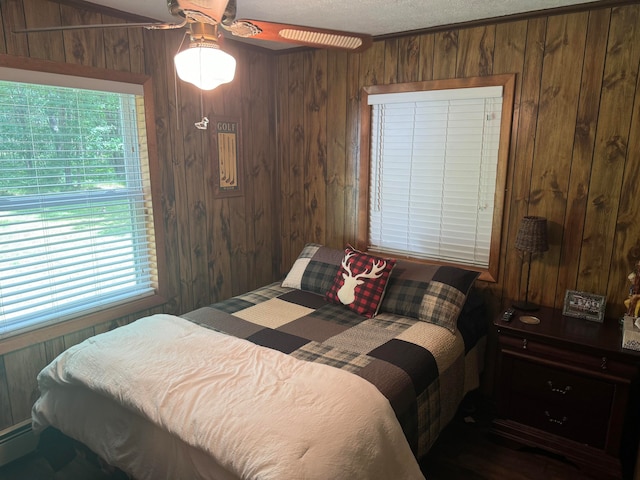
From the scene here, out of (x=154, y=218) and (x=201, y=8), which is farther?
(x=154, y=218)

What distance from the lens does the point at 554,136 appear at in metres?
2.54

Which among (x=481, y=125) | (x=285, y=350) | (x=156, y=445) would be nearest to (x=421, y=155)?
(x=481, y=125)

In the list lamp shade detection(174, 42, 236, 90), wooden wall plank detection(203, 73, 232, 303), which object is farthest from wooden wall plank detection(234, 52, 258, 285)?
lamp shade detection(174, 42, 236, 90)

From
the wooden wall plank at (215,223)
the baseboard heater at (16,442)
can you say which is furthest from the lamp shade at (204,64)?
the baseboard heater at (16,442)

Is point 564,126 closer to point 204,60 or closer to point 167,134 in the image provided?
point 204,60

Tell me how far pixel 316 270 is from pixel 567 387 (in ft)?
5.31

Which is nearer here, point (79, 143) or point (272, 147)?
point (79, 143)

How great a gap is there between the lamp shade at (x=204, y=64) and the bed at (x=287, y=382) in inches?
45.9

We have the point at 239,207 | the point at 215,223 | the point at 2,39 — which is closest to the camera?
the point at 2,39

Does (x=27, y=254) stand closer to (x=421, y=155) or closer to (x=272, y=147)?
(x=272, y=147)

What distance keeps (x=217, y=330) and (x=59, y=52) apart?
170cm

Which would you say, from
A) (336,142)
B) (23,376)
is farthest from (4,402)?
(336,142)

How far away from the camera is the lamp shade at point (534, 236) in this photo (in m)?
2.47

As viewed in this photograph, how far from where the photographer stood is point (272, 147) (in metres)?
3.69
